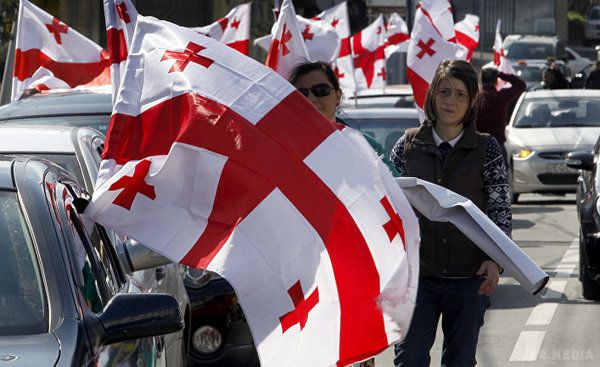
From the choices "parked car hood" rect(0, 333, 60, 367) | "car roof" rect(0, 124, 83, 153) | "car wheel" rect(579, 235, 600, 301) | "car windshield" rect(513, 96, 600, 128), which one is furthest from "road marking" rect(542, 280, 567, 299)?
"car windshield" rect(513, 96, 600, 128)

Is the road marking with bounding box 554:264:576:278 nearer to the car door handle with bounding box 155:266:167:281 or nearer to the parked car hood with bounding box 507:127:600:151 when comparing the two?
the parked car hood with bounding box 507:127:600:151

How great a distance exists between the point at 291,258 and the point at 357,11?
1594 inches

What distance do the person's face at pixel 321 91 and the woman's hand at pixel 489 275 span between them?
0.96 metres

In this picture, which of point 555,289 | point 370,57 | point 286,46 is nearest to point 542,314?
point 555,289

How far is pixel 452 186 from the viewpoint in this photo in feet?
20.2

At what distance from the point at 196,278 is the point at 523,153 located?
14.2 m

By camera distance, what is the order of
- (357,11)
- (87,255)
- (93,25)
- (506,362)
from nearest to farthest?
1. (87,255)
2. (506,362)
3. (93,25)
4. (357,11)

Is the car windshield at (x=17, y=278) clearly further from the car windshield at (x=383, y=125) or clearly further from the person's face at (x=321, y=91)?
the car windshield at (x=383, y=125)

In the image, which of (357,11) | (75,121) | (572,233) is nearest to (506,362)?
(75,121)

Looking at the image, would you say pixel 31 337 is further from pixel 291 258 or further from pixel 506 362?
pixel 506 362

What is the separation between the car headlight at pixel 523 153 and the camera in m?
21.7

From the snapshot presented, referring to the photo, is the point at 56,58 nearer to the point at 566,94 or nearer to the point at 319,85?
the point at 319,85

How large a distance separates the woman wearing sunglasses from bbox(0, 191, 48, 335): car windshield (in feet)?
6.56

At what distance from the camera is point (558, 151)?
21.6 metres
